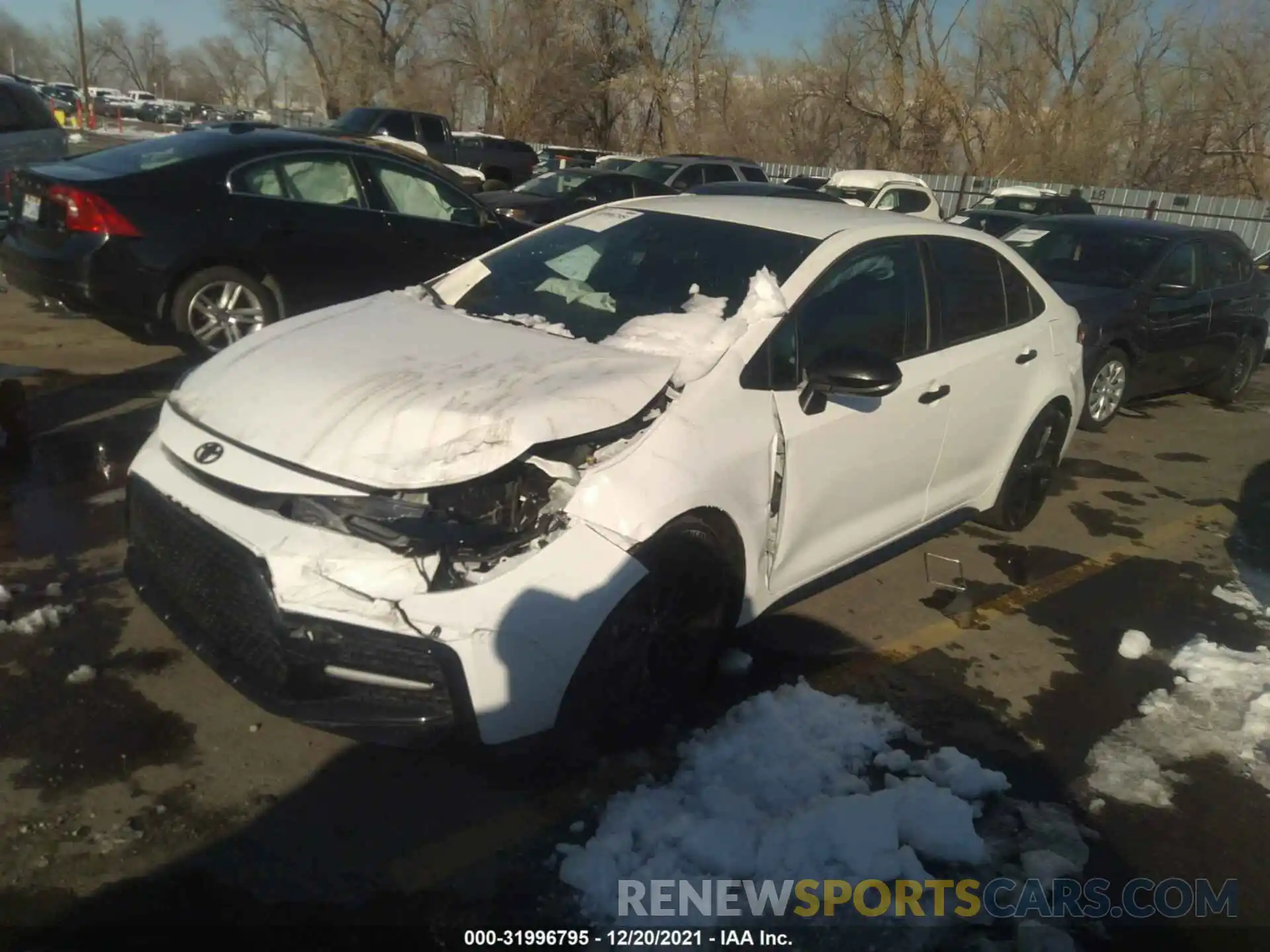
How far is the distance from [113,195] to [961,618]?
5.69 meters

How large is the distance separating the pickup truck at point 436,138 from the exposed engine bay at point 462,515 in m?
16.8

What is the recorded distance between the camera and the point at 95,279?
21.4ft

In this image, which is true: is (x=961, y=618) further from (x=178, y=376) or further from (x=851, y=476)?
(x=178, y=376)

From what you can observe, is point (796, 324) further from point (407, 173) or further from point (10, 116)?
point (10, 116)

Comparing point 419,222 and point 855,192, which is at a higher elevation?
point 855,192

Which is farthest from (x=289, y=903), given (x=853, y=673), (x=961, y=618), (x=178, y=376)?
(x=178, y=376)

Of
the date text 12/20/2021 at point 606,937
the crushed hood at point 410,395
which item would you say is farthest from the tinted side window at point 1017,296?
the date text 12/20/2021 at point 606,937

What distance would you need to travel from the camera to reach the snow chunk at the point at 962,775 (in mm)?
3361

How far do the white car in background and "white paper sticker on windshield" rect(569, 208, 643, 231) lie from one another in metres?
13.9

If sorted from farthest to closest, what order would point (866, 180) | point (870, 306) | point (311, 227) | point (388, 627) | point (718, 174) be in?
point (866, 180) → point (718, 174) → point (311, 227) → point (870, 306) → point (388, 627)

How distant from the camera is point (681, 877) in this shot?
2797mm

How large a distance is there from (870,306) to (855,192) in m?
15.3

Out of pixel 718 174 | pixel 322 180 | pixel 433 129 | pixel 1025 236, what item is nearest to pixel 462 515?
pixel 322 180

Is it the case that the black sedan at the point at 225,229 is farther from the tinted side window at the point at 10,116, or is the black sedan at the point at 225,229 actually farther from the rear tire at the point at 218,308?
the tinted side window at the point at 10,116
